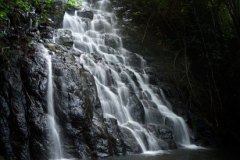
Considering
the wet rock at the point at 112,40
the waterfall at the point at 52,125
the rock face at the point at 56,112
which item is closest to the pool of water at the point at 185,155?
the rock face at the point at 56,112

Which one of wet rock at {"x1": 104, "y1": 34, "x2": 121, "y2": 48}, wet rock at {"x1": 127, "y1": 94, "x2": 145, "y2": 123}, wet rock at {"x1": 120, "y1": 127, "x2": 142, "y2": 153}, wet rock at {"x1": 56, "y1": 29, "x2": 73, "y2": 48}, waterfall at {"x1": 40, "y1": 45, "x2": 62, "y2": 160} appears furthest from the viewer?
wet rock at {"x1": 104, "y1": 34, "x2": 121, "y2": 48}

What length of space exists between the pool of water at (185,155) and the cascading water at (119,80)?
2.71ft

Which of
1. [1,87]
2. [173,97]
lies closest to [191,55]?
[173,97]

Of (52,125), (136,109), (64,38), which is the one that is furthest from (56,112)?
(64,38)

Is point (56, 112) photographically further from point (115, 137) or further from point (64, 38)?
point (64, 38)

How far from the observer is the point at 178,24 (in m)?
19.0

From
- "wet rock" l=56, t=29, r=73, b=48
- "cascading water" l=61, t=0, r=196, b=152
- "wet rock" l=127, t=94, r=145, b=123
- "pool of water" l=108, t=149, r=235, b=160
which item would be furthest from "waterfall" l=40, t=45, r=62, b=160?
"wet rock" l=127, t=94, r=145, b=123

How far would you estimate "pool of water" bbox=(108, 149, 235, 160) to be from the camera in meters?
12.0

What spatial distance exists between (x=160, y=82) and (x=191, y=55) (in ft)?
10.7

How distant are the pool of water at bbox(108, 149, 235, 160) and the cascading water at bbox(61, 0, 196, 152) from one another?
828 mm

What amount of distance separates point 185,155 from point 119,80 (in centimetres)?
495

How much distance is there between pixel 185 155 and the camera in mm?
12828

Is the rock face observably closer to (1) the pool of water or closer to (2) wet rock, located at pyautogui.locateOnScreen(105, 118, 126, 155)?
(2) wet rock, located at pyautogui.locateOnScreen(105, 118, 126, 155)

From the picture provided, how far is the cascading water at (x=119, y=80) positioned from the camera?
14266 mm
